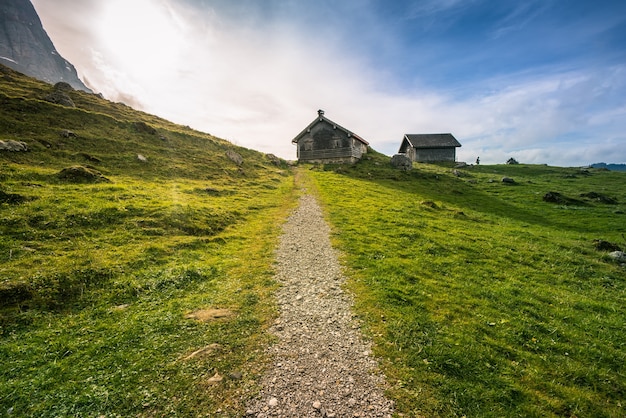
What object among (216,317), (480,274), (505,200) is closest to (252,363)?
(216,317)

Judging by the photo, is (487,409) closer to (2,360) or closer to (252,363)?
(252,363)

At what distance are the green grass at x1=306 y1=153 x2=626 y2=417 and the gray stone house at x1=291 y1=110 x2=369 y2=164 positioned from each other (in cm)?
3425

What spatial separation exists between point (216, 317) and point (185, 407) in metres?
3.61

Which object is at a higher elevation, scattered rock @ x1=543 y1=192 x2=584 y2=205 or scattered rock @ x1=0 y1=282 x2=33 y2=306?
scattered rock @ x1=543 y1=192 x2=584 y2=205

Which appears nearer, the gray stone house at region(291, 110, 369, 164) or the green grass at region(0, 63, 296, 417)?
the green grass at region(0, 63, 296, 417)

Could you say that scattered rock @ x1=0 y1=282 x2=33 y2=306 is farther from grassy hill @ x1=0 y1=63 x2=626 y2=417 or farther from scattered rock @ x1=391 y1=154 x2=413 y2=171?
scattered rock @ x1=391 y1=154 x2=413 y2=171

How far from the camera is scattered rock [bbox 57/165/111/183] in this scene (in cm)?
2147

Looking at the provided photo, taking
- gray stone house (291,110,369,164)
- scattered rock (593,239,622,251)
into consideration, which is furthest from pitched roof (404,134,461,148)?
scattered rock (593,239,622,251)

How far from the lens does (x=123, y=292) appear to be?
1075 centimetres

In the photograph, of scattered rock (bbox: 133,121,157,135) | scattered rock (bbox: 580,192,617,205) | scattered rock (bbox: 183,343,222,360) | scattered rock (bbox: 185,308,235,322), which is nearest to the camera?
scattered rock (bbox: 183,343,222,360)

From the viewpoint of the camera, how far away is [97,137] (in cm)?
3388

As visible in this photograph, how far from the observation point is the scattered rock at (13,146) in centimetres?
2323

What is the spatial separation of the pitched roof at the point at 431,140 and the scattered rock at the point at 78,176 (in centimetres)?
7483

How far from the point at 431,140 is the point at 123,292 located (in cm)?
8571
